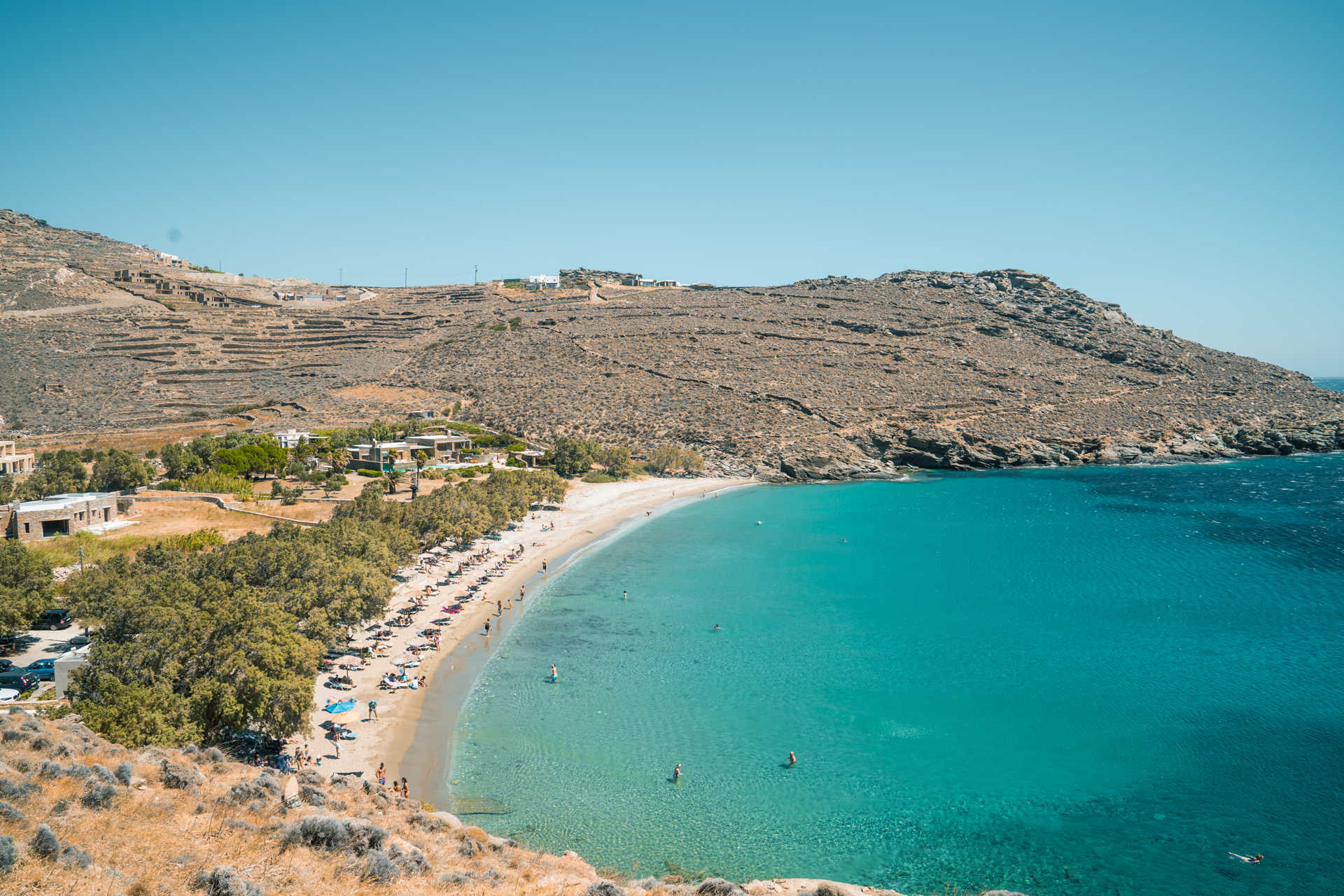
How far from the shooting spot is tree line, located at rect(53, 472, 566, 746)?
21.2 meters

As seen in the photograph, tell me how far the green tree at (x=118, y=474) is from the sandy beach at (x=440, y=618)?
2713 centimetres

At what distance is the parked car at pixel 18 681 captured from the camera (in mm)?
25188

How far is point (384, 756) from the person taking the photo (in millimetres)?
25250

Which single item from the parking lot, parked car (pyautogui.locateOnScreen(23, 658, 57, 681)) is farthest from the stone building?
parked car (pyautogui.locateOnScreen(23, 658, 57, 681))

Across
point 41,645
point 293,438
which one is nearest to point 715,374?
point 293,438

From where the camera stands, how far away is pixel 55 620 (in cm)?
3216

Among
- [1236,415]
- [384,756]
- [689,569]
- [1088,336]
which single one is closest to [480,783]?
[384,756]

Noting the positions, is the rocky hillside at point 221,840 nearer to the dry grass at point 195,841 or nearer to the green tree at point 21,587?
the dry grass at point 195,841

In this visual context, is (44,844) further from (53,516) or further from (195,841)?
(53,516)

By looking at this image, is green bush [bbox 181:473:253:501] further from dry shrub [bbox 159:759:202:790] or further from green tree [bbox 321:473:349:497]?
dry shrub [bbox 159:759:202:790]

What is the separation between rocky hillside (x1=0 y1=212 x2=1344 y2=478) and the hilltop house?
27944 mm

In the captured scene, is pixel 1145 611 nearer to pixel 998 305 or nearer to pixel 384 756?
pixel 384 756

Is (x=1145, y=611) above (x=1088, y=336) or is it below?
below

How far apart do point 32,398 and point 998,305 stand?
147942 mm
